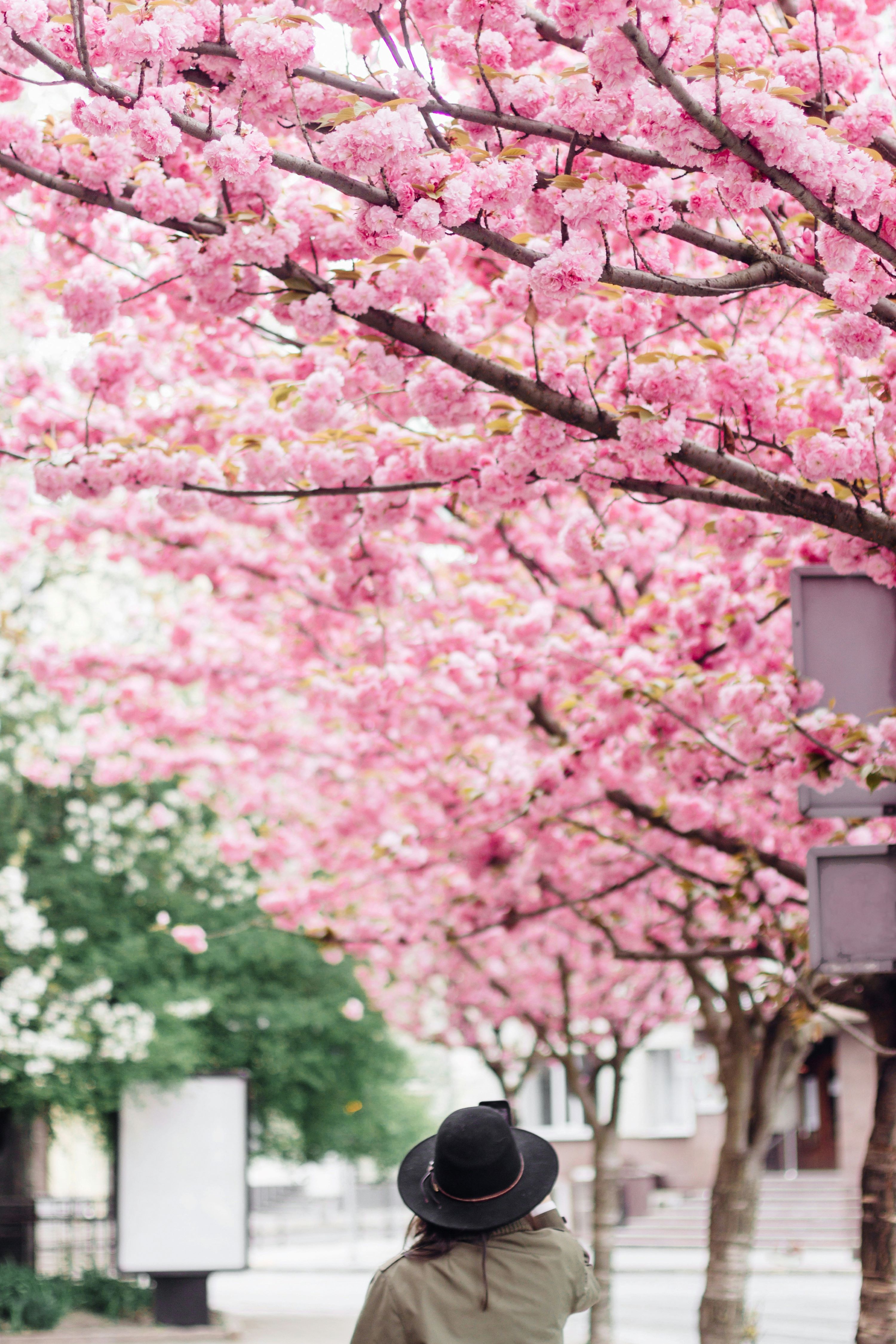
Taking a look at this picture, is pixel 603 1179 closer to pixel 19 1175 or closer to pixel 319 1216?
pixel 19 1175

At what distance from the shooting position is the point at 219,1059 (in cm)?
1589

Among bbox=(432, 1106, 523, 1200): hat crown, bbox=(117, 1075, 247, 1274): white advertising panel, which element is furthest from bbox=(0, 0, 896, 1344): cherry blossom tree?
bbox=(117, 1075, 247, 1274): white advertising panel

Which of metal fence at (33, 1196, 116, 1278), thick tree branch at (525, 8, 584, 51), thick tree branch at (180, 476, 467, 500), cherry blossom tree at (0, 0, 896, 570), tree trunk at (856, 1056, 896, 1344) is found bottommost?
metal fence at (33, 1196, 116, 1278)

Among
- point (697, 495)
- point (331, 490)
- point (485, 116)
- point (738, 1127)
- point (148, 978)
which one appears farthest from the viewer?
point (148, 978)

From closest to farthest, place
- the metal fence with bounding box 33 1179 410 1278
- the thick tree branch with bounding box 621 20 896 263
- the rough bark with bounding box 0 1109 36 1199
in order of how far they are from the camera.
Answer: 1. the thick tree branch with bounding box 621 20 896 263
2. the metal fence with bounding box 33 1179 410 1278
3. the rough bark with bounding box 0 1109 36 1199

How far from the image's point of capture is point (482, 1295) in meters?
2.82

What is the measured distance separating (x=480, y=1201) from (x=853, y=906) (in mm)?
2136

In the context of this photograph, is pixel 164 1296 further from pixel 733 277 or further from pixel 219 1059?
pixel 733 277

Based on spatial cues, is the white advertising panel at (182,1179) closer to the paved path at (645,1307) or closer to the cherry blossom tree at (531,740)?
the paved path at (645,1307)

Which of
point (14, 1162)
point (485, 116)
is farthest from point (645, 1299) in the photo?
point (485, 116)

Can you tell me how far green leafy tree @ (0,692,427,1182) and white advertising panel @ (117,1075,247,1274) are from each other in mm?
287

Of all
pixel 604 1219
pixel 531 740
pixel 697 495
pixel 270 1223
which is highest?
pixel 697 495

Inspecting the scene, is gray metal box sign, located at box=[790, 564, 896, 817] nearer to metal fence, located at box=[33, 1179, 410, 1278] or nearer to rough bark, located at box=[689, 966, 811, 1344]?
rough bark, located at box=[689, 966, 811, 1344]

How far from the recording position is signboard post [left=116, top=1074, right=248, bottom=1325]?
42.3ft
